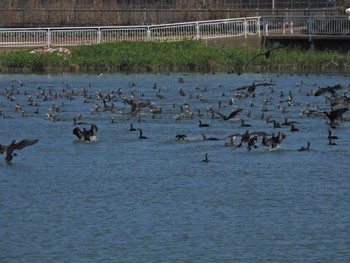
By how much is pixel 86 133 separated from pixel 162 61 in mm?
20922

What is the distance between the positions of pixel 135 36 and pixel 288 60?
9085mm

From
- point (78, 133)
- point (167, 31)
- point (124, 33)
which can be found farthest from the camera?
point (167, 31)

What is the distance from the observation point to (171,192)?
22.2 meters

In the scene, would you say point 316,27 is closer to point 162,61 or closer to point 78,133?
point 162,61

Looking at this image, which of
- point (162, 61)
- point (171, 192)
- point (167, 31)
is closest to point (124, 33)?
point (167, 31)

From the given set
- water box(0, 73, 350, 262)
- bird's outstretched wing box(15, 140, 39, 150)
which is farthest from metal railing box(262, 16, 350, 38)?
bird's outstretched wing box(15, 140, 39, 150)

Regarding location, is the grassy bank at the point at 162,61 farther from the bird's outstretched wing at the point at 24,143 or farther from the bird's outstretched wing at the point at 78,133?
the bird's outstretched wing at the point at 24,143

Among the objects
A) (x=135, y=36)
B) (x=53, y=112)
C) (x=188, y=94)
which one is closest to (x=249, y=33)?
(x=135, y=36)

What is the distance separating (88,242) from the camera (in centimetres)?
1831

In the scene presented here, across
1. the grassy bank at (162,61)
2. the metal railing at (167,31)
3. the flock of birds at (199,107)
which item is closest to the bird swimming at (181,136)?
the flock of birds at (199,107)

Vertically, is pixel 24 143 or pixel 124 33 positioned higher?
pixel 124 33

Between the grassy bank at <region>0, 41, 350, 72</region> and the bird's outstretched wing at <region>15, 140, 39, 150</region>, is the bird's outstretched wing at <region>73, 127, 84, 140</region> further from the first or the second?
the grassy bank at <region>0, 41, 350, 72</region>

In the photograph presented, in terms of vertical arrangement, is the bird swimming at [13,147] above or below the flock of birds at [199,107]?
below

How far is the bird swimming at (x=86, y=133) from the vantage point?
27.6 meters
